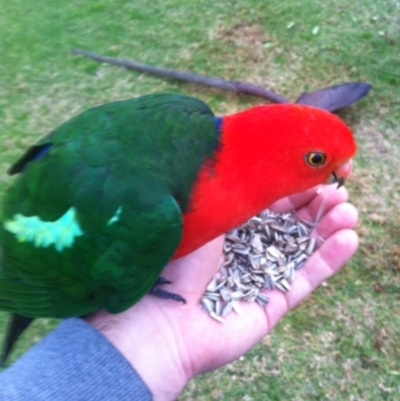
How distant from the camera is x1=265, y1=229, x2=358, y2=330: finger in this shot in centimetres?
189

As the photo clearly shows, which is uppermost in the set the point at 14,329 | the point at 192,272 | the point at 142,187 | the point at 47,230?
the point at 142,187

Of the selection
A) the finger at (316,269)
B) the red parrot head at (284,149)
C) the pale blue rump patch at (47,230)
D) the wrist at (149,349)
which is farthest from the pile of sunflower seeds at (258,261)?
the pale blue rump patch at (47,230)

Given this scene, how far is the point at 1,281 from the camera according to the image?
1.74m

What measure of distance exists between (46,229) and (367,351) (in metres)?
1.43

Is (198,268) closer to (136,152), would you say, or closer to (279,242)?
(279,242)

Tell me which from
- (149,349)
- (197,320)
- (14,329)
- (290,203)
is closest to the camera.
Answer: (149,349)

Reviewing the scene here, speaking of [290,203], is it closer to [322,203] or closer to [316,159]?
[322,203]

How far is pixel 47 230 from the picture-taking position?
1598mm

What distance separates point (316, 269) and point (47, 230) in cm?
96

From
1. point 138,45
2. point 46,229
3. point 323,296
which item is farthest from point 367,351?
point 138,45

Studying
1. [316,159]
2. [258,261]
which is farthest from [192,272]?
[316,159]

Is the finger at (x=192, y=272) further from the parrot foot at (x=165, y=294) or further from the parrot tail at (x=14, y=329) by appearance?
the parrot tail at (x=14, y=329)

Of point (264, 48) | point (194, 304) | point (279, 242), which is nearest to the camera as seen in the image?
point (194, 304)

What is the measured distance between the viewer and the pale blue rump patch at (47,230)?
1564 millimetres
